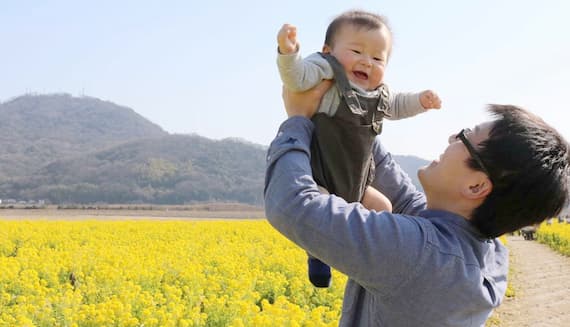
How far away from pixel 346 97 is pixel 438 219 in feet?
1.38

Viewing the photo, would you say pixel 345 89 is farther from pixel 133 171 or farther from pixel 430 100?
pixel 133 171

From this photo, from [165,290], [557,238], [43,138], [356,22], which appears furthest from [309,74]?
[43,138]

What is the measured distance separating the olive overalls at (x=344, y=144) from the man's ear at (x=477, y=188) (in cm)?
33

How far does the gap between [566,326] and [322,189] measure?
656 cm

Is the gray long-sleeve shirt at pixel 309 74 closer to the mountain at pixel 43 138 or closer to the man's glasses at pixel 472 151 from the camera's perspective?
the man's glasses at pixel 472 151

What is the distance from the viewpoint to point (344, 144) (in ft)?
5.11

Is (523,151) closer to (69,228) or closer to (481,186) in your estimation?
(481,186)

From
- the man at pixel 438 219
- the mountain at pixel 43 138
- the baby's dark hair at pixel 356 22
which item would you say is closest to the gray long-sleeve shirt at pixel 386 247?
the man at pixel 438 219

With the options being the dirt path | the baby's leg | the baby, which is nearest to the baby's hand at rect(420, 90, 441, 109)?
the baby

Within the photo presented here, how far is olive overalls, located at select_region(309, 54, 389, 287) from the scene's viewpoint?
1.53m

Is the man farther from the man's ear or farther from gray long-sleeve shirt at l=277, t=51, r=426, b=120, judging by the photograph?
gray long-sleeve shirt at l=277, t=51, r=426, b=120

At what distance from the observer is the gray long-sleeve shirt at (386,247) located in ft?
3.93

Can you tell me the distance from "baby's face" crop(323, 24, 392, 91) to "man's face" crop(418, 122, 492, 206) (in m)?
0.39

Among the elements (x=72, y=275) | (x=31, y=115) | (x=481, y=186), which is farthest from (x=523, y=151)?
(x=31, y=115)
